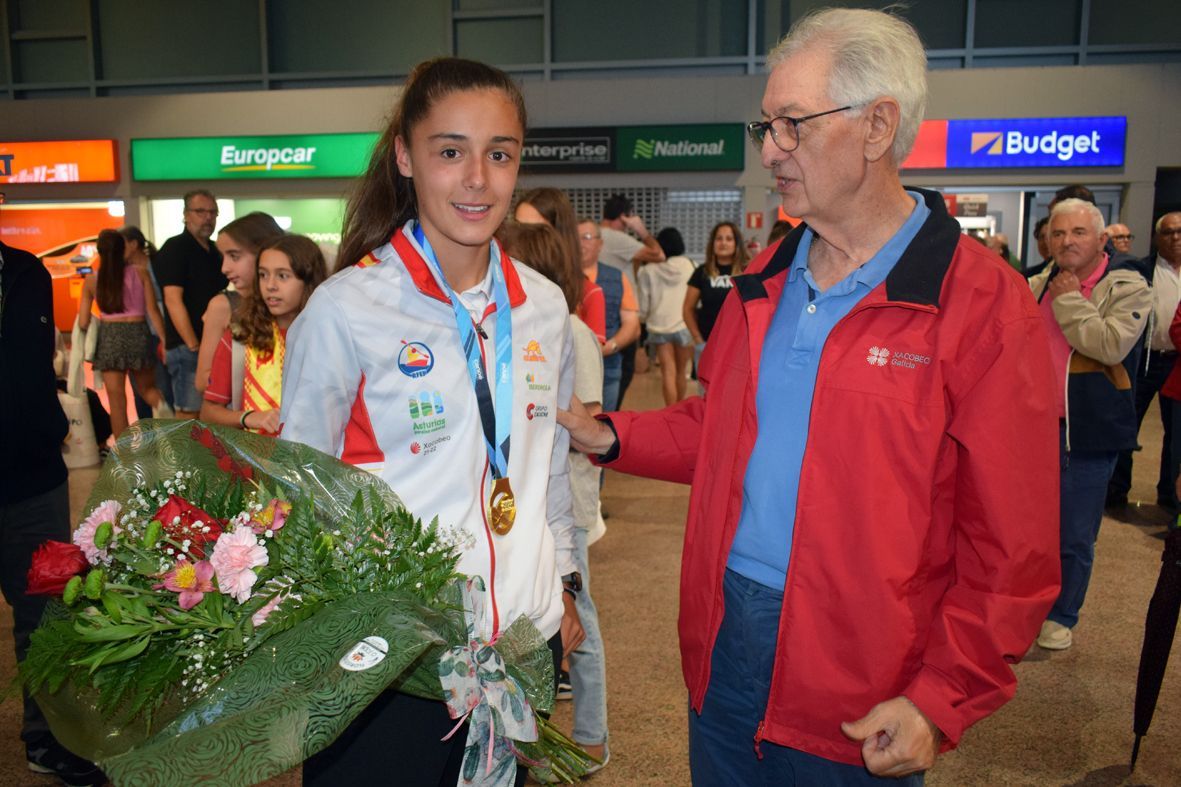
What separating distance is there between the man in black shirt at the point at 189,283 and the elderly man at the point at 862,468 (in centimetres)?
528

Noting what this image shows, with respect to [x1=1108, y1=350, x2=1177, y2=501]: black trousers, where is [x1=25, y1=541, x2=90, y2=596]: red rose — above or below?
above

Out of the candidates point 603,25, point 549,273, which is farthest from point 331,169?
point 549,273

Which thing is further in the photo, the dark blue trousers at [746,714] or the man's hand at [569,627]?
the man's hand at [569,627]

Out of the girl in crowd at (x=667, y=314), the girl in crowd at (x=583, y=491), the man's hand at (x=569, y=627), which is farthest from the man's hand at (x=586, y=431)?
the girl in crowd at (x=667, y=314)

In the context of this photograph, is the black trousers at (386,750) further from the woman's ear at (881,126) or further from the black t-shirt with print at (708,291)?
the black t-shirt with print at (708,291)

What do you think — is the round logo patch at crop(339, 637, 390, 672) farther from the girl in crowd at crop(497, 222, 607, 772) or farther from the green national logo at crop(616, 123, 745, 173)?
the green national logo at crop(616, 123, 745, 173)

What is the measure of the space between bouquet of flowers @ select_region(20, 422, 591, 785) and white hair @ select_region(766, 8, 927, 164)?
0.98 meters

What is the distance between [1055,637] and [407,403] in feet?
12.1

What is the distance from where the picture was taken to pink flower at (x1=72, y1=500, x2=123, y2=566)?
1204 millimetres

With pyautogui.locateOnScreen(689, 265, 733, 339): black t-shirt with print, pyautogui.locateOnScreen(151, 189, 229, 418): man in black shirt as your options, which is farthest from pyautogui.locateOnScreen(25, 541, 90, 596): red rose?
pyautogui.locateOnScreen(689, 265, 733, 339): black t-shirt with print

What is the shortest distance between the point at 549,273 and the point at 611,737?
170 centimetres

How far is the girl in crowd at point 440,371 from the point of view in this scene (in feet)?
5.06

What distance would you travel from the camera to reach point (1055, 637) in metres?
4.12

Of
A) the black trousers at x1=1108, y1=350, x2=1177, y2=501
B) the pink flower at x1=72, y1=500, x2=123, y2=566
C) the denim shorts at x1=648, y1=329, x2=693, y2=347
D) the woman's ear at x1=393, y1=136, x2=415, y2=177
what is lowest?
the black trousers at x1=1108, y1=350, x2=1177, y2=501
